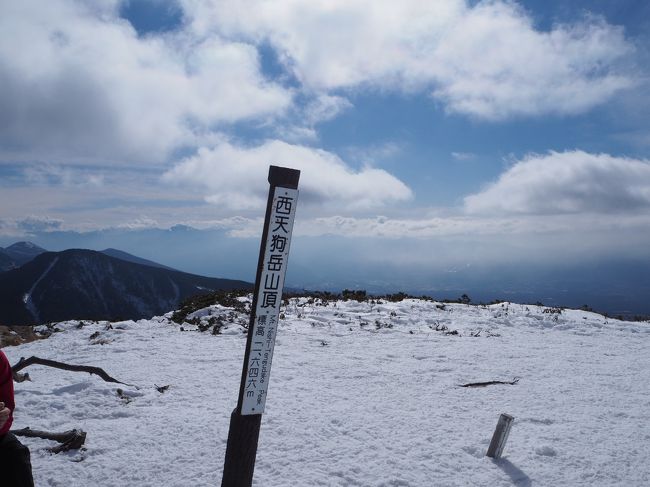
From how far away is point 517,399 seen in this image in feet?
27.4

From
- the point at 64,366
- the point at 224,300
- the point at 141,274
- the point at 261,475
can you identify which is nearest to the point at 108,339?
the point at 64,366

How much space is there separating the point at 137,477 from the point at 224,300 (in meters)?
14.1

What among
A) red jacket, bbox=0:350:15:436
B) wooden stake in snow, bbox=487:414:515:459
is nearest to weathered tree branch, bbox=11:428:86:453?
red jacket, bbox=0:350:15:436

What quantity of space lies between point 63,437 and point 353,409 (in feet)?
16.1

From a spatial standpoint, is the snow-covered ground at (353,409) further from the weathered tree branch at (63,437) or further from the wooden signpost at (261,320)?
the wooden signpost at (261,320)

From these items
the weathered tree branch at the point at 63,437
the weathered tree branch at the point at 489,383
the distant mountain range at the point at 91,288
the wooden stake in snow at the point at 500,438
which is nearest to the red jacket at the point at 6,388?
the weathered tree branch at the point at 63,437

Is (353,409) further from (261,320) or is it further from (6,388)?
(6,388)

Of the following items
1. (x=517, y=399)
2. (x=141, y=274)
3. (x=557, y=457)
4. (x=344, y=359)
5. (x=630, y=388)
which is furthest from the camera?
(x=141, y=274)

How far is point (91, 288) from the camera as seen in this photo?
138250 mm

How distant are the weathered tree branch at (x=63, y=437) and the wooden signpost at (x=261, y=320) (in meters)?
2.85

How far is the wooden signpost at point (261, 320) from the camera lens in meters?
4.19

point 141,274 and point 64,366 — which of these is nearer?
point 64,366

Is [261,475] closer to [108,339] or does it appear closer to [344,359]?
[344,359]

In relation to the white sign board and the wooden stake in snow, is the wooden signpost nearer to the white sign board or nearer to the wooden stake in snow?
the white sign board
